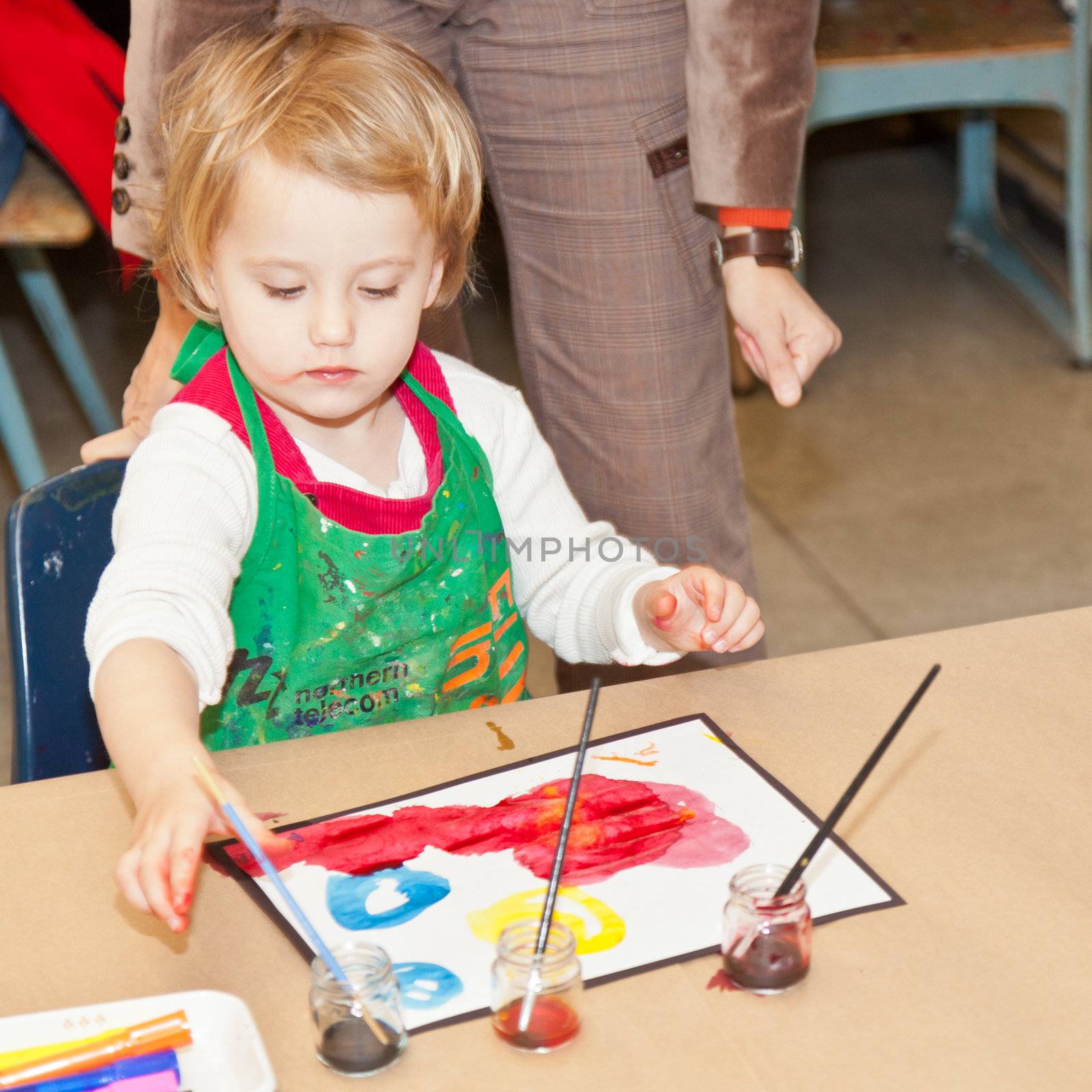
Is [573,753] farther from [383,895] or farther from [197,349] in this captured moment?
[197,349]

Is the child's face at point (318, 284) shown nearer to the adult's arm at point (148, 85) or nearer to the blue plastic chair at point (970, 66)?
the adult's arm at point (148, 85)

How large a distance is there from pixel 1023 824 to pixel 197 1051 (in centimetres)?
48

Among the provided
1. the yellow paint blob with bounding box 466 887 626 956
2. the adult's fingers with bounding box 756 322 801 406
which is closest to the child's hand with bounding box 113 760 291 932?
the yellow paint blob with bounding box 466 887 626 956

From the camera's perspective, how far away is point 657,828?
2.85 feet

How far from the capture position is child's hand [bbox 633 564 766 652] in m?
1.02

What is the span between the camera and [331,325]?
3.33 feet

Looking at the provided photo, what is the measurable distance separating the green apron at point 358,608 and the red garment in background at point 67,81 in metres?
1.01

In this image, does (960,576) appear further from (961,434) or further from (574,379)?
(574,379)

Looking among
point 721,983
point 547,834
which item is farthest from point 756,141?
point 721,983

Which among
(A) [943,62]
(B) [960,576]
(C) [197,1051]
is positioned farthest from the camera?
(A) [943,62]

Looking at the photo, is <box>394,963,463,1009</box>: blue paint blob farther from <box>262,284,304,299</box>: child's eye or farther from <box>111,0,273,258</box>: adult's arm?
<box>111,0,273,258</box>: adult's arm

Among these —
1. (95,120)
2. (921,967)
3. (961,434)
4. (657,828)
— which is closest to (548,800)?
(657,828)

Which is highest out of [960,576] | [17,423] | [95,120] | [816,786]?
[95,120]

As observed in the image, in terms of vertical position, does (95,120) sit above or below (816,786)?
above
